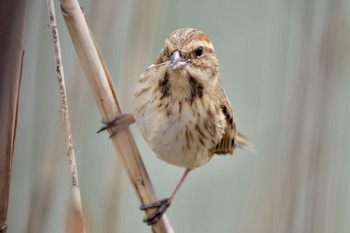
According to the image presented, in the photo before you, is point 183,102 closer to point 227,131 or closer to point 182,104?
point 182,104

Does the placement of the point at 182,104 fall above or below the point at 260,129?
above

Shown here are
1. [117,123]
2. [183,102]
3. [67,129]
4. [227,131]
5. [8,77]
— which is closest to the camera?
[8,77]

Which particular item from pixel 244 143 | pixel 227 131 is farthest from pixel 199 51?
pixel 244 143

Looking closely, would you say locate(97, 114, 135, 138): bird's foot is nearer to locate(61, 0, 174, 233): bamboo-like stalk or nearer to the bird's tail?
locate(61, 0, 174, 233): bamboo-like stalk

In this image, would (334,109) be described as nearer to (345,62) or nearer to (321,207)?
(345,62)

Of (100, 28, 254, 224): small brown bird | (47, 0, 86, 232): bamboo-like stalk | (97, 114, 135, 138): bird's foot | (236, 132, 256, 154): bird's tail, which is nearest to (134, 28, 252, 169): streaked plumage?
(100, 28, 254, 224): small brown bird

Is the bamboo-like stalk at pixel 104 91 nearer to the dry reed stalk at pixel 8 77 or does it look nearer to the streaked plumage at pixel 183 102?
the streaked plumage at pixel 183 102

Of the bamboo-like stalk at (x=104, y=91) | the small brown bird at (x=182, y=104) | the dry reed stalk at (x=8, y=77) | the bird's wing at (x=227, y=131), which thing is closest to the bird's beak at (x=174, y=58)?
the small brown bird at (x=182, y=104)
